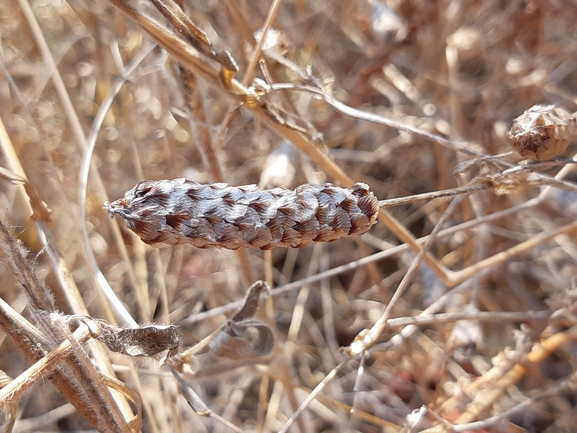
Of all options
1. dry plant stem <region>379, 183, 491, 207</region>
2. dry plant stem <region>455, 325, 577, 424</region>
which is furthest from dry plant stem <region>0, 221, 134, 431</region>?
dry plant stem <region>455, 325, 577, 424</region>

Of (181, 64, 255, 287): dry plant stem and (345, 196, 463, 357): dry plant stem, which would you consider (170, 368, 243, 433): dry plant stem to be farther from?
(181, 64, 255, 287): dry plant stem

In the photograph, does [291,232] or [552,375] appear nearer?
[291,232]

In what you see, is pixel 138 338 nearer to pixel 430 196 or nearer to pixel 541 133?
pixel 430 196

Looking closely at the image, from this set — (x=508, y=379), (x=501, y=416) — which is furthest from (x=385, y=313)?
(x=508, y=379)

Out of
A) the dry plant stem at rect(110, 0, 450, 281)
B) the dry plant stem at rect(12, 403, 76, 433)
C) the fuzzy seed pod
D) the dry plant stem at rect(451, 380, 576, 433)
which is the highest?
the dry plant stem at rect(110, 0, 450, 281)

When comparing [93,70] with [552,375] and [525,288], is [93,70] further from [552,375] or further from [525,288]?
[552,375]

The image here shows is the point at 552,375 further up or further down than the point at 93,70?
further down

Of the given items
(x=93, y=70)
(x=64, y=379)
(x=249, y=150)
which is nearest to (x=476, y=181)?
(x=64, y=379)
